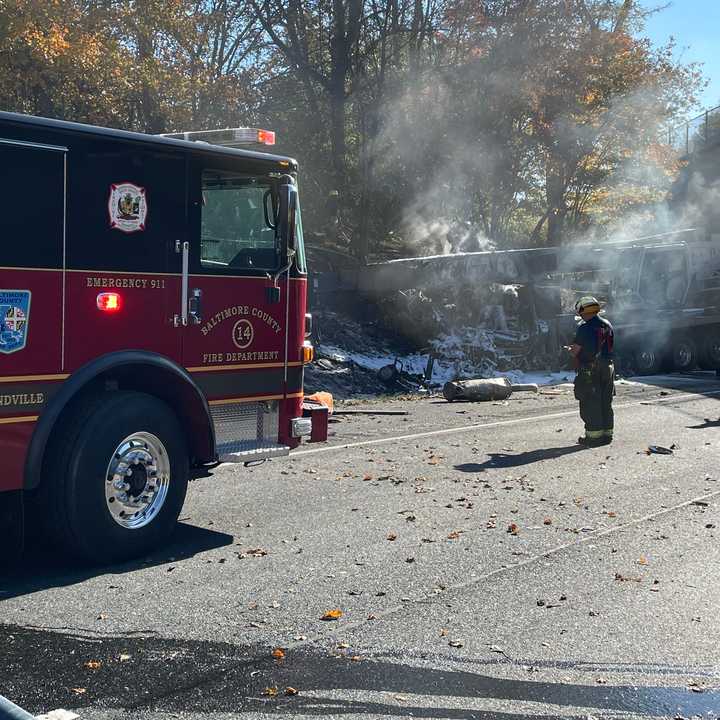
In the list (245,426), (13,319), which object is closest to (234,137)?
(245,426)

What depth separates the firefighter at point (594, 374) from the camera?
1185 cm

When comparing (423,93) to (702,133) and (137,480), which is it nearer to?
(702,133)

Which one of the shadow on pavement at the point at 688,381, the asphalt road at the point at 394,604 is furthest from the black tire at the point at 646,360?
the asphalt road at the point at 394,604

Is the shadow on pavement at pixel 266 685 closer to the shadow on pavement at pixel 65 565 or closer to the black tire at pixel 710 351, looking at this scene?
the shadow on pavement at pixel 65 565

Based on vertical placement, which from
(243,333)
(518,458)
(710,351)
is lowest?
(518,458)

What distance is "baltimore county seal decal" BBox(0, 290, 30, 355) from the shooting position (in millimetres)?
5664

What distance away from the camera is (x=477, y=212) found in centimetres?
3152

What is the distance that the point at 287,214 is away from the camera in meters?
7.37

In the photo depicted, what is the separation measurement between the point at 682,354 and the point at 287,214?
63.9 ft

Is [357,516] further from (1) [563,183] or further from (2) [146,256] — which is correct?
(1) [563,183]

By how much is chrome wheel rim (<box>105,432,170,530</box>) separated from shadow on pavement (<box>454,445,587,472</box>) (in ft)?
13.6

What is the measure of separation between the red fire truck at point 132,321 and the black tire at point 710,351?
1975 centimetres

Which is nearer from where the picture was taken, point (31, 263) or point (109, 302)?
point (31, 263)

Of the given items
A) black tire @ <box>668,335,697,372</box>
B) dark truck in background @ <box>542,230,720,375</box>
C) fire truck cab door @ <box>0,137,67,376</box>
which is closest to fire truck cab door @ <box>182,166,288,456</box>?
fire truck cab door @ <box>0,137,67,376</box>
